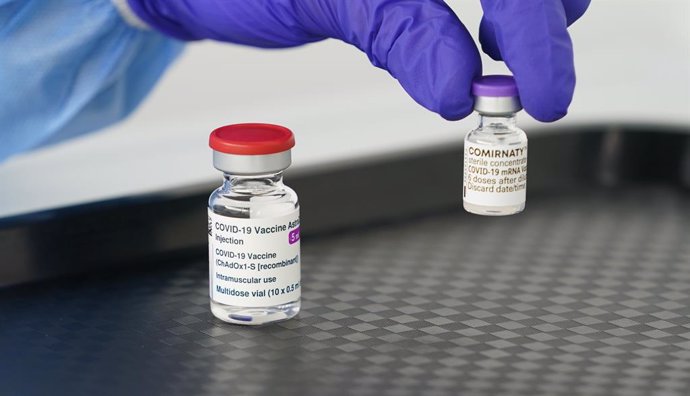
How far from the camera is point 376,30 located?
1.18 meters

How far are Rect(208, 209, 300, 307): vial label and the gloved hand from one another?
0.19 metres

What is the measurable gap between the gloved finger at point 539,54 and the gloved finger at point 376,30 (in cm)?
5

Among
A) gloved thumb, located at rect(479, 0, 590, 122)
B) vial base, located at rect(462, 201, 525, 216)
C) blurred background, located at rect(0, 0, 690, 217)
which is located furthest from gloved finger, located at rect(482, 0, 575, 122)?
blurred background, located at rect(0, 0, 690, 217)

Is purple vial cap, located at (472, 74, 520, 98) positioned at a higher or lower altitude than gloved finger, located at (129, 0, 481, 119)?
lower

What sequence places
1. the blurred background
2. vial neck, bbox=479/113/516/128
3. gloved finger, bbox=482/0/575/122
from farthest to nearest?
the blurred background, vial neck, bbox=479/113/516/128, gloved finger, bbox=482/0/575/122

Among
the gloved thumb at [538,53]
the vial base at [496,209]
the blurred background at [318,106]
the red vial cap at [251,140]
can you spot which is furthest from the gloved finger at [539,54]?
the blurred background at [318,106]

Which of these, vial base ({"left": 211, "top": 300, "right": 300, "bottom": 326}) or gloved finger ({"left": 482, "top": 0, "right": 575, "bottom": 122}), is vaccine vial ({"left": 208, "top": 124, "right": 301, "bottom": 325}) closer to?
vial base ({"left": 211, "top": 300, "right": 300, "bottom": 326})

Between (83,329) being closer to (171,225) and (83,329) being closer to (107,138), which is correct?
(171,225)

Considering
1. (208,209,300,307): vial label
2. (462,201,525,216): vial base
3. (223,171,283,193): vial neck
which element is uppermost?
(223,171,283,193): vial neck

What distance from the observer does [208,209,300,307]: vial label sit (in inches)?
45.4

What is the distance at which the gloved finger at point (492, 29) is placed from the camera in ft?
3.78

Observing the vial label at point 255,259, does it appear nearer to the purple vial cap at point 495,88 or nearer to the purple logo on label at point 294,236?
the purple logo on label at point 294,236

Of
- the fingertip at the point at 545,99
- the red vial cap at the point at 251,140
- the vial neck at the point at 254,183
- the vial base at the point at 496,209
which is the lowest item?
the vial base at the point at 496,209

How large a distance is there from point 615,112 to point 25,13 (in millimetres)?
881
